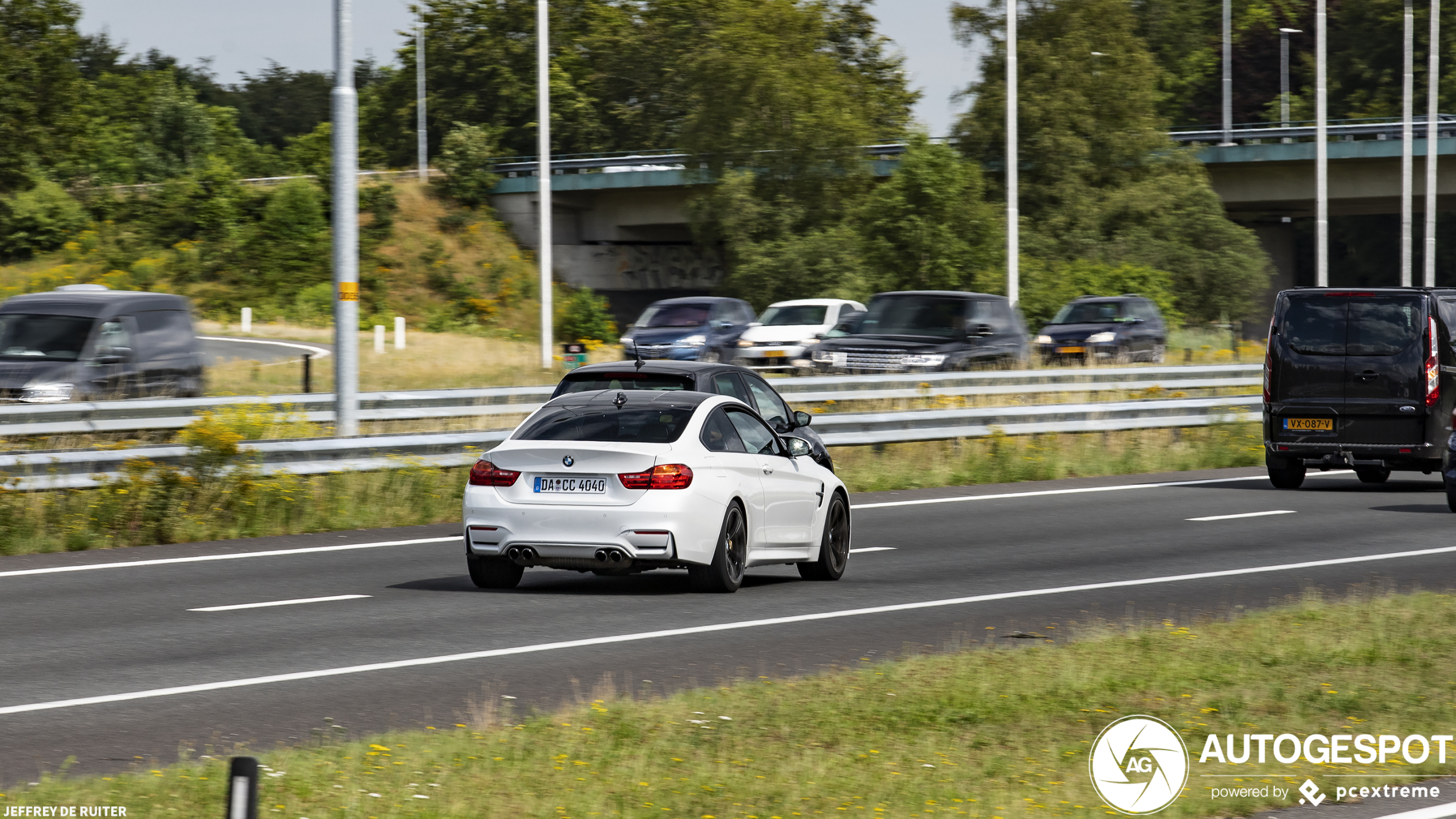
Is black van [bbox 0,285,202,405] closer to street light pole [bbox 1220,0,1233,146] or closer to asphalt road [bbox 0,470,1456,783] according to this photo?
asphalt road [bbox 0,470,1456,783]

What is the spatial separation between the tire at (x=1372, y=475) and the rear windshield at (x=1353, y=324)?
4.59ft

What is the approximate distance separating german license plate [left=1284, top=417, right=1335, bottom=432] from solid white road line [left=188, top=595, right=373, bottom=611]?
11.7 meters

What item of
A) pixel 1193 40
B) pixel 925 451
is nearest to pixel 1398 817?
pixel 925 451

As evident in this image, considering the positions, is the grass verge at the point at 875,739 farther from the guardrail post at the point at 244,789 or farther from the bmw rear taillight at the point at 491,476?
the bmw rear taillight at the point at 491,476

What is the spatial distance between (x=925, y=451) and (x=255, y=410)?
8.66 meters

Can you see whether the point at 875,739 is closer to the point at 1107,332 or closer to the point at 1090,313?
the point at 1107,332

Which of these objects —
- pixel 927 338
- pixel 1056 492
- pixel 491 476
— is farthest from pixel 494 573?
pixel 927 338

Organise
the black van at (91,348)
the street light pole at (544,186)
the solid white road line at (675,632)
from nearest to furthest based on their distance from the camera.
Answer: the solid white road line at (675,632)
the black van at (91,348)
the street light pole at (544,186)

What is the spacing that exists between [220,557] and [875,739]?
8513mm

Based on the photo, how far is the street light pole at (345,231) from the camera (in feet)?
58.1

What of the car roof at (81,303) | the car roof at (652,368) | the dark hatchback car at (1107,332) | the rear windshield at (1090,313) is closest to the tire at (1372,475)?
the car roof at (652,368)

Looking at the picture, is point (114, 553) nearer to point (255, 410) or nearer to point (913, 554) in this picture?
point (255, 410)

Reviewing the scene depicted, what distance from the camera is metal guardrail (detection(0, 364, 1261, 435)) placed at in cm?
1648

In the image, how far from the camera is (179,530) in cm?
1579
